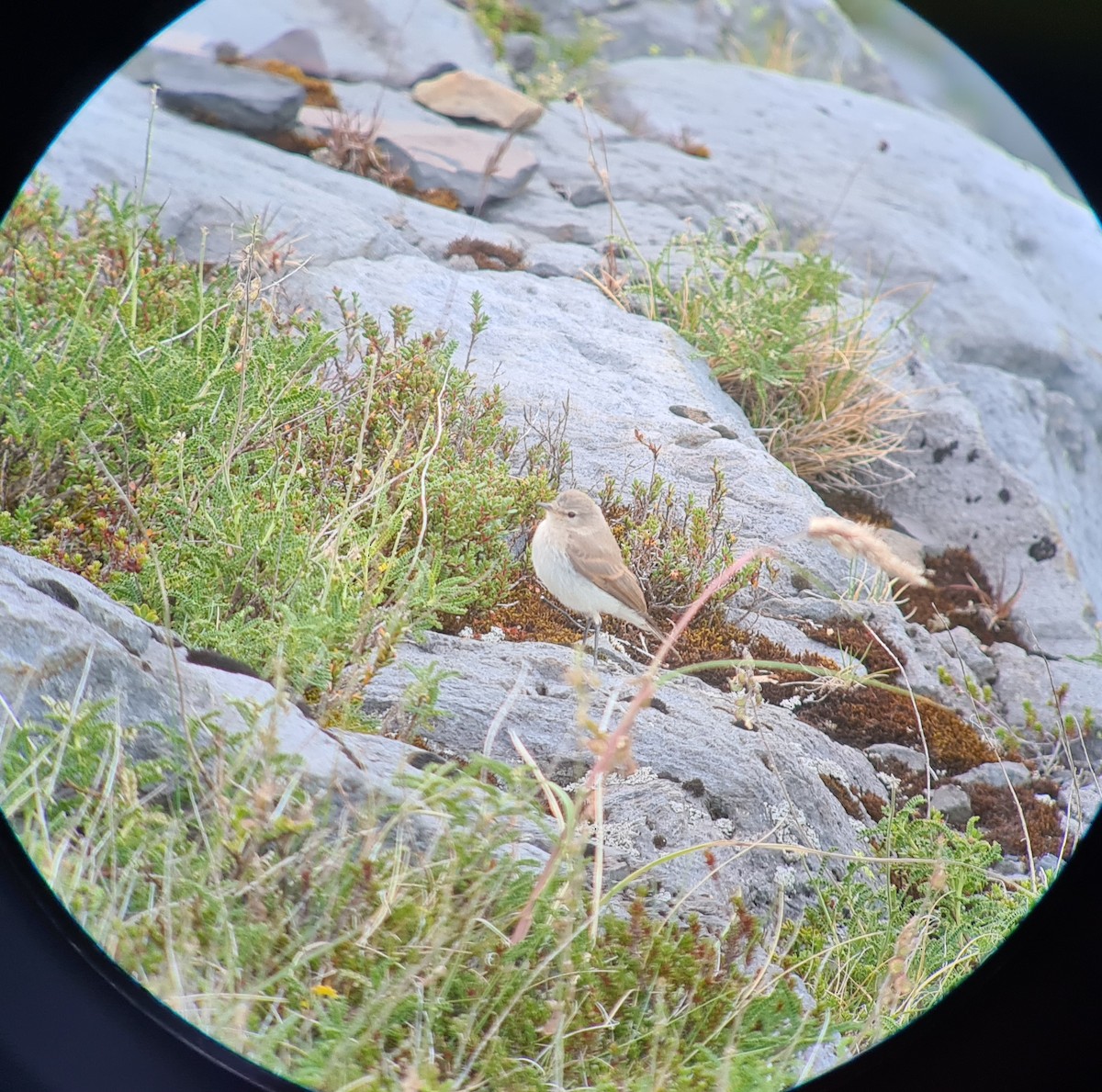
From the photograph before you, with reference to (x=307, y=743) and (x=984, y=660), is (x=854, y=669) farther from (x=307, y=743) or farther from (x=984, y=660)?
(x=307, y=743)

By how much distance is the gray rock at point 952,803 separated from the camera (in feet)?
10.6

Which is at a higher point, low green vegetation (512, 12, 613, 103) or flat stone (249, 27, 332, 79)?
low green vegetation (512, 12, 613, 103)

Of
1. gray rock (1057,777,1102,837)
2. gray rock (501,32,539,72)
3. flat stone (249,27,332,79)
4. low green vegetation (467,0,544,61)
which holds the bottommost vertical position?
gray rock (1057,777,1102,837)

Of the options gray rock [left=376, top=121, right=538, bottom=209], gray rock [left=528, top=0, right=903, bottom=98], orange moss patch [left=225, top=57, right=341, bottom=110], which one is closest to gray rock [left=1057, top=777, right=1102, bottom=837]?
gray rock [left=376, top=121, right=538, bottom=209]

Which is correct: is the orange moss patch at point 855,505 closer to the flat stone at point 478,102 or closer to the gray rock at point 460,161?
the gray rock at point 460,161

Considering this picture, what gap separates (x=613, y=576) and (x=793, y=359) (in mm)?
1626

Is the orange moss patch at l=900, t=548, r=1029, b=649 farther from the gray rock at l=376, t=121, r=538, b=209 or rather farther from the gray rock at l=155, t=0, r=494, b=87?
the gray rock at l=155, t=0, r=494, b=87

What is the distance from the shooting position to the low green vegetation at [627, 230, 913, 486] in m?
4.09

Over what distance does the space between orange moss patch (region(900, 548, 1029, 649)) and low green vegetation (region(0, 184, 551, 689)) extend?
5.34 feet

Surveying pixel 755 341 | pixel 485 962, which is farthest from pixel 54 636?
pixel 755 341

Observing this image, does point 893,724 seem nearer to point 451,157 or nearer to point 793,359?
point 793,359

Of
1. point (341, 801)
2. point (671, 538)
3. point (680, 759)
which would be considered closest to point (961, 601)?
point (671, 538)

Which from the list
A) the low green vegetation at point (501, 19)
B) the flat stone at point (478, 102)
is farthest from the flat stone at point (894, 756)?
the low green vegetation at point (501, 19)

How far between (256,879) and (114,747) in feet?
1.62
